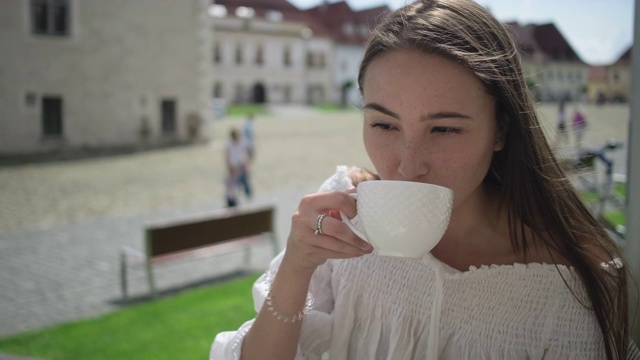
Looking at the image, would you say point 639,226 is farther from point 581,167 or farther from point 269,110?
point 269,110

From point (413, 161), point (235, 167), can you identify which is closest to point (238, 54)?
point (235, 167)

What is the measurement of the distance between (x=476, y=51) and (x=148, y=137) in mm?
25581

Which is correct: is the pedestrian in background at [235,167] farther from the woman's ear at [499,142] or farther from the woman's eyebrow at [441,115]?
the woman's eyebrow at [441,115]

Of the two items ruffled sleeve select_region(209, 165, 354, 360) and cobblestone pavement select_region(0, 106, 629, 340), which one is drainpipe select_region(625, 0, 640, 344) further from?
ruffled sleeve select_region(209, 165, 354, 360)

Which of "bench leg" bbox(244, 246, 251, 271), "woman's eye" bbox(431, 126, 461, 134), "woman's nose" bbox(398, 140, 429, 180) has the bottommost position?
"bench leg" bbox(244, 246, 251, 271)

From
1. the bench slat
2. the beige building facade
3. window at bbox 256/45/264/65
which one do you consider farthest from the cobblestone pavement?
window at bbox 256/45/264/65

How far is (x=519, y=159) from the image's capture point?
144 centimetres

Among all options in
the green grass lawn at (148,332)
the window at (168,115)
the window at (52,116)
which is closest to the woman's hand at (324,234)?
the green grass lawn at (148,332)

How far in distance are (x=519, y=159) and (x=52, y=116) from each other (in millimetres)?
24183

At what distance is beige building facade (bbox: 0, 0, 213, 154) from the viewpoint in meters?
22.1

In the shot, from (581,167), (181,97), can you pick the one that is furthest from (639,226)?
(181,97)

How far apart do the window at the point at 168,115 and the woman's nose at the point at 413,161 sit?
2610 cm

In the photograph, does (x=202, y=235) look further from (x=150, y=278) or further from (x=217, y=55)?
(x=217, y=55)

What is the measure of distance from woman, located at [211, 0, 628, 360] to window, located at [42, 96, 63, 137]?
77.4 feet
